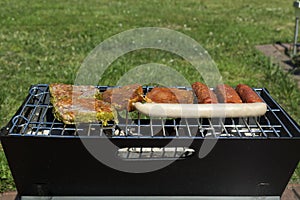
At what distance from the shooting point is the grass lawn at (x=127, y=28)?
5.26 m

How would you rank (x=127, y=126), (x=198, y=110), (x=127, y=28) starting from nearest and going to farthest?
1. (x=198, y=110)
2. (x=127, y=126)
3. (x=127, y=28)

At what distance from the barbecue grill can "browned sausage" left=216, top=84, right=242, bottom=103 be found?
5.7 inches

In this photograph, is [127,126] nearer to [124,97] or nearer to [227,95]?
[124,97]

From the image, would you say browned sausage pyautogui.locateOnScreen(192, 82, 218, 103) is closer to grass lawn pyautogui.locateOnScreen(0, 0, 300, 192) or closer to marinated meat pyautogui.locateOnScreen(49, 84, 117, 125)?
marinated meat pyautogui.locateOnScreen(49, 84, 117, 125)

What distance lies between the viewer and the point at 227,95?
7.95ft

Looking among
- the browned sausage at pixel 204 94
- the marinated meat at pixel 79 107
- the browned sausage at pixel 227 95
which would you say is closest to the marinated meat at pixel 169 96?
the browned sausage at pixel 204 94

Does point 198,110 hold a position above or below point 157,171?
above

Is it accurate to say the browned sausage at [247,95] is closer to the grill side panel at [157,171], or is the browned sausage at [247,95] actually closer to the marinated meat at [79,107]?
the grill side panel at [157,171]

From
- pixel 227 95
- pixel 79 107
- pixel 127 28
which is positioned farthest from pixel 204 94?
pixel 127 28

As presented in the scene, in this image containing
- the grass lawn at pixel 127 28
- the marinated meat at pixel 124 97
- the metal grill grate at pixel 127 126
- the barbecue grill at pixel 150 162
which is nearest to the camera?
the barbecue grill at pixel 150 162

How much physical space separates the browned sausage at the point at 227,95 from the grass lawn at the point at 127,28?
132 centimetres

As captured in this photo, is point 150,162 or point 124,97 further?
point 124,97

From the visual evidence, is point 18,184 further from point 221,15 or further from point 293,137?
point 221,15

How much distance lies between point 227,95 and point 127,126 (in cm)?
65
